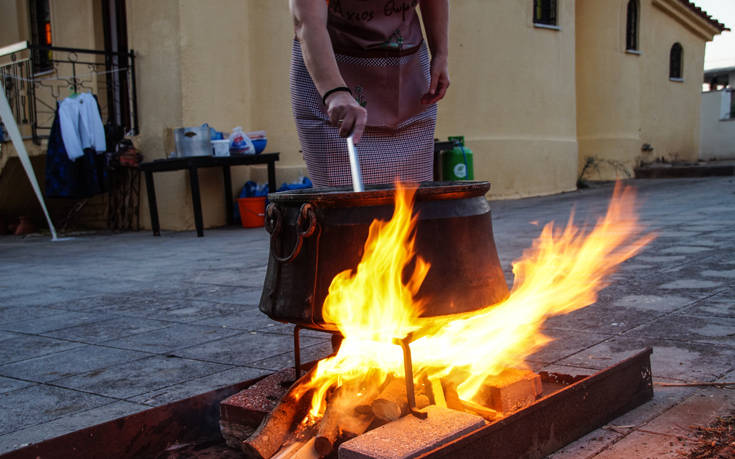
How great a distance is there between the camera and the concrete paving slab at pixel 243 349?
9.86ft

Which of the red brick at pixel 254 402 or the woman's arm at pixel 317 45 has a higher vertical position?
the woman's arm at pixel 317 45

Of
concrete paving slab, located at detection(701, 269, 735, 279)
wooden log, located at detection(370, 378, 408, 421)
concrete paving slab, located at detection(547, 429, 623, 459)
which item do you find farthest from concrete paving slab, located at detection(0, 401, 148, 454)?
concrete paving slab, located at detection(701, 269, 735, 279)

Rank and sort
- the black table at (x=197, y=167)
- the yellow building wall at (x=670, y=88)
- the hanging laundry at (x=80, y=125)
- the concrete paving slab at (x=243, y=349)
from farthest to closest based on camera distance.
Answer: the yellow building wall at (x=670, y=88) < the hanging laundry at (x=80, y=125) < the black table at (x=197, y=167) < the concrete paving slab at (x=243, y=349)

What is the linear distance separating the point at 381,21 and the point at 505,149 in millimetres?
9969

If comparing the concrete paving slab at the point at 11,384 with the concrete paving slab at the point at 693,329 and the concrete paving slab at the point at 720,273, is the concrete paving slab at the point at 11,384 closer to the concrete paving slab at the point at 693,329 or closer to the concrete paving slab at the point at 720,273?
the concrete paving slab at the point at 693,329

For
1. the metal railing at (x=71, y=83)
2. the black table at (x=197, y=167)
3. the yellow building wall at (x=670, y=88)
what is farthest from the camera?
the yellow building wall at (x=670, y=88)

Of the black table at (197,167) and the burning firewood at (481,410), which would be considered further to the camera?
the black table at (197,167)

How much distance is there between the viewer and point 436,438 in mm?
1681

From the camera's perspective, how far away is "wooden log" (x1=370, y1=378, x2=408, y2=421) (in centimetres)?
186

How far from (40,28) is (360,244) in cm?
1256

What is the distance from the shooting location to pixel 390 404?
187 centimetres

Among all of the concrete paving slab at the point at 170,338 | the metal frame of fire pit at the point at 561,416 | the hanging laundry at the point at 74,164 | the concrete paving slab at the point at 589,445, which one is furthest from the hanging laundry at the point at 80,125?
the concrete paving slab at the point at 589,445

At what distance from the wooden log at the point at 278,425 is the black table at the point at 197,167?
6660 millimetres

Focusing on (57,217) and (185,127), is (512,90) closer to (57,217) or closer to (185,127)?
(185,127)
